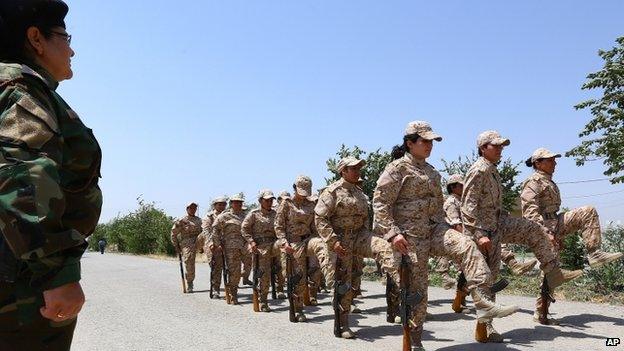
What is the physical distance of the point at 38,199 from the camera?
1.98 m

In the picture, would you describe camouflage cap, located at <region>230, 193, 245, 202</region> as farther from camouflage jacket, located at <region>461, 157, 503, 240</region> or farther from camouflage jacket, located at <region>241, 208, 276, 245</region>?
camouflage jacket, located at <region>461, 157, 503, 240</region>

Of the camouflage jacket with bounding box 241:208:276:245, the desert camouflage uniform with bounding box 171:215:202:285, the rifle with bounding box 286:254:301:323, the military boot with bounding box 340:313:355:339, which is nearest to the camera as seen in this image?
the military boot with bounding box 340:313:355:339

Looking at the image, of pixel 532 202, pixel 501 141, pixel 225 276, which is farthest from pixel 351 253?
pixel 225 276

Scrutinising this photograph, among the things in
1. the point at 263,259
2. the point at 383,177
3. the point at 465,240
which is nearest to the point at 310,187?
the point at 263,259

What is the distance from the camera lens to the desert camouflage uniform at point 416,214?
6.24m

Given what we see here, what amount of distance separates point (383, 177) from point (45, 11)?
479 centimetres

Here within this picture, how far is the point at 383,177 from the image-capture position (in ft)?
21.9

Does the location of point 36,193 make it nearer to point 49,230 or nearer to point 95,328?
point 49,230

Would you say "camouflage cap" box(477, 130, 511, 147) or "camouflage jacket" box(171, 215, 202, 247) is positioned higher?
"camouflage cap" box(477, 130, 511, 147)

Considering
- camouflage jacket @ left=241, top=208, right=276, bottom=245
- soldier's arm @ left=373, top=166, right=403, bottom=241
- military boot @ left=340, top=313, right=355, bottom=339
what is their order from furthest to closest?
camouflage jacket @ left=241, top=208, right=276, bottom=245
military boot @ left=340, top=313, right=355, bottom=339
soldier's arm @ left=373, top=166, right=403, bottom=241

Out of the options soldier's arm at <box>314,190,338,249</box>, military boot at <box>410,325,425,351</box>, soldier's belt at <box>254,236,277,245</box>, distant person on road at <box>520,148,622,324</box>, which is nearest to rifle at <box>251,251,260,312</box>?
soldier's belt at <box>254,236,277,245</box>

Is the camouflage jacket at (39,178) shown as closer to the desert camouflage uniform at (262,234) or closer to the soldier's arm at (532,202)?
the soldier's arm at (532,202)

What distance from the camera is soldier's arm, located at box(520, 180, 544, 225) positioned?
803cm

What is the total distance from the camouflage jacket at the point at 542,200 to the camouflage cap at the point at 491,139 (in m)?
1.39
